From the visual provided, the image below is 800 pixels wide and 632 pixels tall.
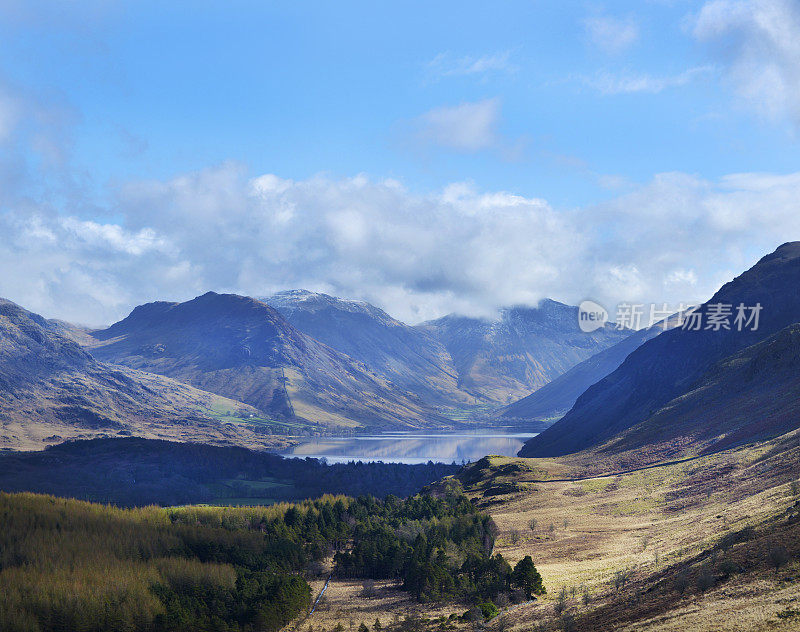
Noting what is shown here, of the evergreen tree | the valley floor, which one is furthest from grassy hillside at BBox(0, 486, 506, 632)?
the valley floor

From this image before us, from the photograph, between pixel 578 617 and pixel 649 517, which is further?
pixel 649 517

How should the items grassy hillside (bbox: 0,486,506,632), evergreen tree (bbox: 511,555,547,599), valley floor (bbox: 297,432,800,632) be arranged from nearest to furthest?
valley floor (bbox: 297,432,800,632), evergreen tree (bbox: 511,555,547,599), grassy hillside (bbox: 0,486,506,632)

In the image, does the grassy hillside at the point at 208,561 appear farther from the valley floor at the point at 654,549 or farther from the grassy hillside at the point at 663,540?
the grassy hillside at the point at 663,540

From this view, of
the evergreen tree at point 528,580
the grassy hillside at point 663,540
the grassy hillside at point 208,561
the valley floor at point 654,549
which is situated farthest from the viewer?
the grassy hillside at point 208,561

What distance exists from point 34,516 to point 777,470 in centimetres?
12459

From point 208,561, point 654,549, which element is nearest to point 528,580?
point 654,549

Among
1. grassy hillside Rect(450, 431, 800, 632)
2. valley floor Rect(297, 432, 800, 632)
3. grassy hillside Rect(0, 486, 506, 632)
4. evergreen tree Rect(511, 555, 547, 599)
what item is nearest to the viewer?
grassy hillside Rect(450, 431, 800, 632)

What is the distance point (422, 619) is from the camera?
72250mm

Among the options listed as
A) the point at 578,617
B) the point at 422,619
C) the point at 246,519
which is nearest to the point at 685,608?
the point at 578,617

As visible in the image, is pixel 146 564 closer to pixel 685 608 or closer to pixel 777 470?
pixel 685 608

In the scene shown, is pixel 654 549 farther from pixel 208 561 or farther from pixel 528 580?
pixel 208 561

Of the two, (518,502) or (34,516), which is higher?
(34,516)

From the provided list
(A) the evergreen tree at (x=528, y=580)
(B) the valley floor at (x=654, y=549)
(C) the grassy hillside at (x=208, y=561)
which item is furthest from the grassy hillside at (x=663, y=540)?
(C) the grassy hillside at (x=208, y=561)

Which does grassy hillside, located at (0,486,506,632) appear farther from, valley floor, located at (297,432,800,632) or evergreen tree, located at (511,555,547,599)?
valley floor, located at (297,432,800,632)
